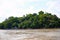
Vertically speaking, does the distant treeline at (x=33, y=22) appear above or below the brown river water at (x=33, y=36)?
above

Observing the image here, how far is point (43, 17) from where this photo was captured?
1766 centimetres

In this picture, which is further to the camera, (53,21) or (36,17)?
(36,17)

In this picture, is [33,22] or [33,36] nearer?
[33,36]

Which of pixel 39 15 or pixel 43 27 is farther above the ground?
pixel 39 15

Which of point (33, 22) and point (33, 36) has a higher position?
point (33, 22)

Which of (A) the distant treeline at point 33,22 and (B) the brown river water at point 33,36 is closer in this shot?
(B) the brown river water at point 33,36

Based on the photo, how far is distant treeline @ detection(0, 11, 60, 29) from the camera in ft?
55.1

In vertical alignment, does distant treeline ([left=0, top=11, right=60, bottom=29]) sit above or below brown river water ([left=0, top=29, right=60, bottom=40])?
above

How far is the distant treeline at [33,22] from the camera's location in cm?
1678

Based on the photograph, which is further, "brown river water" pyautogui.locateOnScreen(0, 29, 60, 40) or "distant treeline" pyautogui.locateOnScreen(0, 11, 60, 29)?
"distant treeline" pyautogui.locateOnScreen(0, 11, 60, 29)

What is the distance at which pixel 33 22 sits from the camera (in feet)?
58.4

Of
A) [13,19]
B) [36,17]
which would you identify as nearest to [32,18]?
[36,17]

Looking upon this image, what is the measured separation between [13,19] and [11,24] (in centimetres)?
60

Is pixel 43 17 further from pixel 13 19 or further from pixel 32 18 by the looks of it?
pixel 13 19
